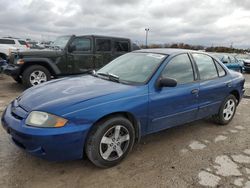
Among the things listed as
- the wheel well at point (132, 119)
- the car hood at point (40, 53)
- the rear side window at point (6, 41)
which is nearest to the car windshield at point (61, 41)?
the car hood at point (40, 53)

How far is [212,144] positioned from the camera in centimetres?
425

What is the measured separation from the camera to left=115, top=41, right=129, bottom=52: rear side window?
30.5ft

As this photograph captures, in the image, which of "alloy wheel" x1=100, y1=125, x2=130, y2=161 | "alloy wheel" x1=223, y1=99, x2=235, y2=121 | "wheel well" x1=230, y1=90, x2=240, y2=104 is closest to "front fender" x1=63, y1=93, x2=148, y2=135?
"alloy wheel" x1=100, y1=125, x2=130, y2=161

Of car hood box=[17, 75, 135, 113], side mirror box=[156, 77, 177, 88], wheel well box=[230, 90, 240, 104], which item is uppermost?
side mirror box=[156, 77, 177, 88]

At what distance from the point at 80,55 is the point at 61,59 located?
637 millimetres

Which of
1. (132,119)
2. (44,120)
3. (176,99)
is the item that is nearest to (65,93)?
(44,120)

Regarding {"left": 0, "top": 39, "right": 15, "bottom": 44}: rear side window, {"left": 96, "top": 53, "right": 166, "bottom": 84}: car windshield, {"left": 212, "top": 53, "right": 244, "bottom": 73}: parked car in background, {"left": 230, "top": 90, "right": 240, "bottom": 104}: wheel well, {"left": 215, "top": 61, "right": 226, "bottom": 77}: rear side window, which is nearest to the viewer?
{"left": 96, "top": 53, "right": 166, "bottom": 84}: car windshield

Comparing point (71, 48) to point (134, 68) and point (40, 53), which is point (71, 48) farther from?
point (134, 68)

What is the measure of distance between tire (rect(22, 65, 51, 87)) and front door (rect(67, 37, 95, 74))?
2.72 ft

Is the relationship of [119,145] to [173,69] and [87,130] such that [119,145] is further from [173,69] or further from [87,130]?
[173,69]

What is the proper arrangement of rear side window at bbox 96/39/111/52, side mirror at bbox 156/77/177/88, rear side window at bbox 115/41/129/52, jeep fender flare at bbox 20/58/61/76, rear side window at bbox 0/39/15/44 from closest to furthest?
side mirror at bbox 156/77/177/88
jeep fender flare at bbox 20/58/61/76
rear side window at bbox 96/39/111/52
rear side window at bbox 115/41/129/52
rear side window at bbox 0/39/15/44

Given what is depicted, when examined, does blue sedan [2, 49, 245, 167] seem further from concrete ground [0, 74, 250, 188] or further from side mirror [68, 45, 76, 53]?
side mirror [68, 45, 76, 53]

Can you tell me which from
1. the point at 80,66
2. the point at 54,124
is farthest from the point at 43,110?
the point at 80,66

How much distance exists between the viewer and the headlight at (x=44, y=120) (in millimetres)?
2891
